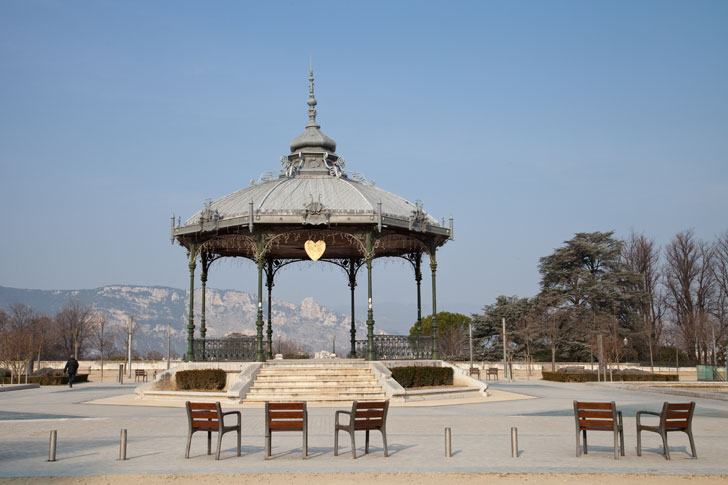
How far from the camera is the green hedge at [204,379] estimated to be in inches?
972

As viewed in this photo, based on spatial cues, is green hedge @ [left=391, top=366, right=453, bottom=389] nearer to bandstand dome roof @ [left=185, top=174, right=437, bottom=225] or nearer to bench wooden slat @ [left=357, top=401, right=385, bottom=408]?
bandstand dome roof @ [left=185, top=174, right=437, bottom=225]

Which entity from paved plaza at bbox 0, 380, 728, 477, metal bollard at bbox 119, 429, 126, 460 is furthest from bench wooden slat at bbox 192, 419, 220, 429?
metal bollard at bbox 119, 429, 126, 460

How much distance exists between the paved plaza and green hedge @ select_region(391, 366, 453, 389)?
4.31m

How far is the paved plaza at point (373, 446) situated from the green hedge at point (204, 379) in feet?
13.7

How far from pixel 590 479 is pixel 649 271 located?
210ft

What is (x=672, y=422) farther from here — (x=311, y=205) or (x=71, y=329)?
(x=71, y=329)

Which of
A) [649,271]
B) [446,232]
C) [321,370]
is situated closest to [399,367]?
[321,370]

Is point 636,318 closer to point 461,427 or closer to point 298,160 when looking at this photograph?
point 298,160

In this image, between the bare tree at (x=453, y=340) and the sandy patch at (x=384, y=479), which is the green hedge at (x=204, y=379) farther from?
the bare tree at (x=453, y=340)

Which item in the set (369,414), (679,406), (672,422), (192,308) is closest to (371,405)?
(369,414)

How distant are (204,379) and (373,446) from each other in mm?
13310

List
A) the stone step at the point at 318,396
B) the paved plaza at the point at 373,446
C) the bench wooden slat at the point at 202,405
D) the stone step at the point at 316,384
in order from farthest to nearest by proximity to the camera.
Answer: the stone step at the point at 316,384, the stone step at the point at 318,396, the bench wooden slat at the point at 202,405, the paved plaza at the point at 373,446

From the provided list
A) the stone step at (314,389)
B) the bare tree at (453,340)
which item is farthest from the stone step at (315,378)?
the bare tree at (453,340)

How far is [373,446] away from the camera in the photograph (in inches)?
500
